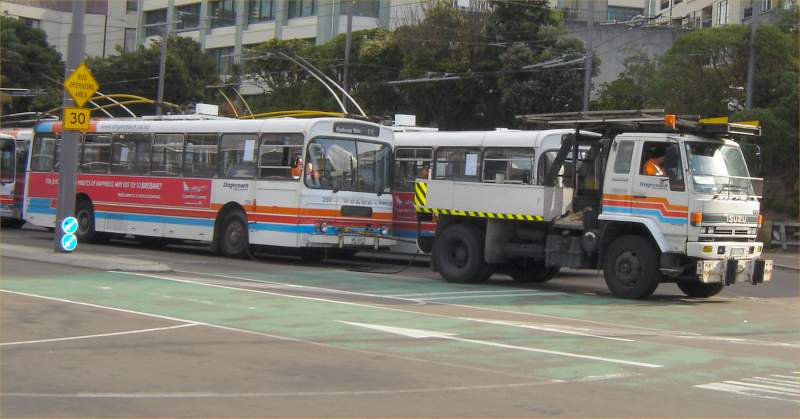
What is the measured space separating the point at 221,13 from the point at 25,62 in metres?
12.5

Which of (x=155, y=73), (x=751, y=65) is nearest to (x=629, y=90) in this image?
(x=751, y=65)

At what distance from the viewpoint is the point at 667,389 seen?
9.16 m

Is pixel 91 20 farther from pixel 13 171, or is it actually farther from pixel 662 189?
pixel 662 189

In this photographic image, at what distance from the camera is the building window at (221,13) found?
212ft

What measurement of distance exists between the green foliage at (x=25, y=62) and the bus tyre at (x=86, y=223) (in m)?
31.5

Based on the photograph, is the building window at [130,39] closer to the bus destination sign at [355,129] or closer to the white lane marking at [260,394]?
the bus destination sign at [355,129]

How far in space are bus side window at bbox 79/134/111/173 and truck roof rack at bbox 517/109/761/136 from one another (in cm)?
1303

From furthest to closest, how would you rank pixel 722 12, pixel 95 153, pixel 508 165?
pixel 722 12
pixel 95 153
pixel 508 165

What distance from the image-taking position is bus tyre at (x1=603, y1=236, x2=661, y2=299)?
16516 millimetres

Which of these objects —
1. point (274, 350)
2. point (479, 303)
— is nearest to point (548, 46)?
point (479, 303)

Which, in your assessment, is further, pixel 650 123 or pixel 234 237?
pixel 234 237

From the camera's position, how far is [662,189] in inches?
643

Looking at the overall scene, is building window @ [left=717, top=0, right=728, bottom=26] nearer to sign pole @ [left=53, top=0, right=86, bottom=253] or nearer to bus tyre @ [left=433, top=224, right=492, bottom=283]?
bus tyre @ [left=433, top=224, right=492, bottom=283]

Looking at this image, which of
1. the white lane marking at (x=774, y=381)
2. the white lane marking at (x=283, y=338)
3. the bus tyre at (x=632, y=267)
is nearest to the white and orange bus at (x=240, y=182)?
the bus tyre at (x=632, y=267)
